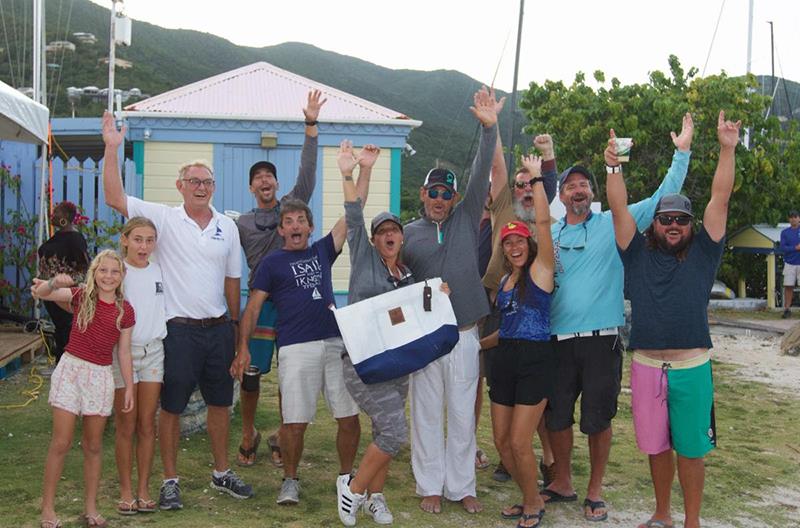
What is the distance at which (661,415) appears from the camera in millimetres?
4309

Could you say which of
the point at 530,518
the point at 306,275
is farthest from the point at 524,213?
Answer: the point at 530,518

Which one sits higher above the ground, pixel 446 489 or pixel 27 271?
pixel 27 271

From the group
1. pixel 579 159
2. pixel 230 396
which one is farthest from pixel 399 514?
pixel 579 159

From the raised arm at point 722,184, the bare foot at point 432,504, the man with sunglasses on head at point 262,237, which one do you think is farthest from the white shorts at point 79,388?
the raised arm at point 722,184

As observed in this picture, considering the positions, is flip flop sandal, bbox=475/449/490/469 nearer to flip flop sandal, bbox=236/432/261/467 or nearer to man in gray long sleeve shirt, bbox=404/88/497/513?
man in gray long sleeve shirt, bbox=404/88/497/513

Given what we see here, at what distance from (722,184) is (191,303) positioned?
9.31ft

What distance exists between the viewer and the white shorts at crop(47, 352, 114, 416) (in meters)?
4.13

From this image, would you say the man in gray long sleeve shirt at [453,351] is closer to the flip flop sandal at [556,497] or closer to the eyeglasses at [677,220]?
the flip flop sandal at [556,497]

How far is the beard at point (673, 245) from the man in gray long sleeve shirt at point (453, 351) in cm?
103

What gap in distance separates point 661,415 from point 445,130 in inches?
2401

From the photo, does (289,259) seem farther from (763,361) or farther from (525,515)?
(763,361)

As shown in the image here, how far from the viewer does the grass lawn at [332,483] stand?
4520mm

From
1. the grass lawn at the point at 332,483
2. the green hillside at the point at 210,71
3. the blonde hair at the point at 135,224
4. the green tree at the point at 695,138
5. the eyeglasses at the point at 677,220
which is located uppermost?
the green hillside at the point at 210,71

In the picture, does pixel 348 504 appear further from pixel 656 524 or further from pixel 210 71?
pixel 210 71
